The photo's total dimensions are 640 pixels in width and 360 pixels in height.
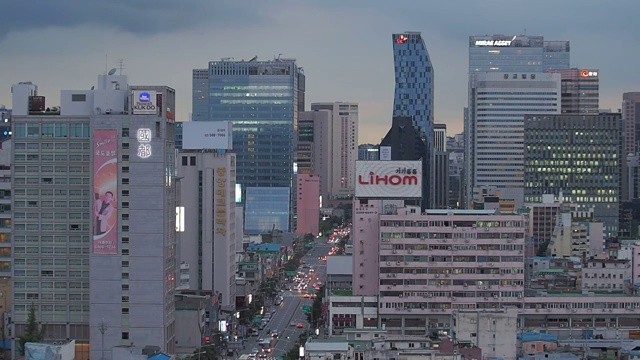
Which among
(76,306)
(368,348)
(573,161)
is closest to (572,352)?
(368,348)

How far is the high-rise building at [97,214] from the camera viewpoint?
296 feet

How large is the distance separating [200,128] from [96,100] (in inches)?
1678

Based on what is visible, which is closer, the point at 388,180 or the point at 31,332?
the point at 31,332

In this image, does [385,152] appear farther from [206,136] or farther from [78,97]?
[78,97]

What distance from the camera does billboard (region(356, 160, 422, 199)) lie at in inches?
4205

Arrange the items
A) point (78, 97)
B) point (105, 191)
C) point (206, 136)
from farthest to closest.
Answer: point (206, 136) < point (78, 97) < point (105, 191)

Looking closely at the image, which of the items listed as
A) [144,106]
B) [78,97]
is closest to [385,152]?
[144,106]

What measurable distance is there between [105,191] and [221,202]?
3628cm

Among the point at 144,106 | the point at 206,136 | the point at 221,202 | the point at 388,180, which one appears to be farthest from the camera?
the point at 206,136

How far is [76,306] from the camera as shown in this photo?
3652 inches

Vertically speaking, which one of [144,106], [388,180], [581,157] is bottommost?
[388,180]

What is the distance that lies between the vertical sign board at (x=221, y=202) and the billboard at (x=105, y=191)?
36.0m

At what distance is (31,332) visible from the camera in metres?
87.4

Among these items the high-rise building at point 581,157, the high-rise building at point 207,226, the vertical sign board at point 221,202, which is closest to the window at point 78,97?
the high-rise building at point 207,226
